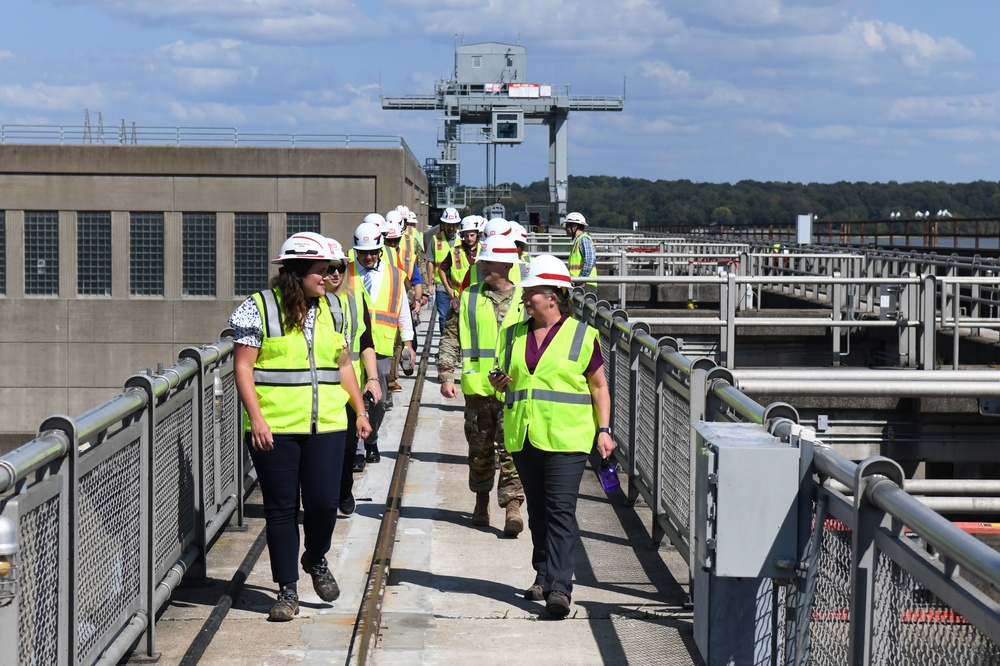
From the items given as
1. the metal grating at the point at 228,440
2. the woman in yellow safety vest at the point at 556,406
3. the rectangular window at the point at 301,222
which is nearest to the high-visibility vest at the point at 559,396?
the woman in yellow safety vest at the point at 556,406

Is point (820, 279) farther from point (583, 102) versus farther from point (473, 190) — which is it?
point (583, 102)

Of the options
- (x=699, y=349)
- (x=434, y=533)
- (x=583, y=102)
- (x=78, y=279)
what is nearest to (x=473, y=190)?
(x=583, y=102)

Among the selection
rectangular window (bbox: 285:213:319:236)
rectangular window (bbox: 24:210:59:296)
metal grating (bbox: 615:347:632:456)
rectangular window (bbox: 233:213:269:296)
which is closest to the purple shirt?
metal grating (bbox: 615:347:632:456)

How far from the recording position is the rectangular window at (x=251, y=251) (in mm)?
51500

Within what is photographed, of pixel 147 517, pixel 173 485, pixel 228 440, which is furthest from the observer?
pixel 228 440

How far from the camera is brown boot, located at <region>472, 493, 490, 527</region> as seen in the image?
9.43 m

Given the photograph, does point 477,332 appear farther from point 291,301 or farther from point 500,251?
point 291,301

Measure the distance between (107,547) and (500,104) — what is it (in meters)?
99.3

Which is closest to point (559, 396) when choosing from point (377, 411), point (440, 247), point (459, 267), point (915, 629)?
point (915, 629)

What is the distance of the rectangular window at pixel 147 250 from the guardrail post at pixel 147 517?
47407 mm

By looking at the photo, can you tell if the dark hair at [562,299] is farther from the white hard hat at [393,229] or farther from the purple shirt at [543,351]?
the white hard hat at [393,229]

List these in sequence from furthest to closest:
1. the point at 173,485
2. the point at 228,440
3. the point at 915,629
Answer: the point at 228,440, the point at 173,485, the point at 915,629

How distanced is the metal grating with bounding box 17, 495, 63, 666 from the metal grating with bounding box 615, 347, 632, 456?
249 inches

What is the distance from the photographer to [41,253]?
52.9m
